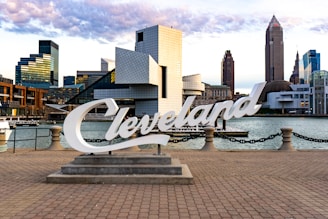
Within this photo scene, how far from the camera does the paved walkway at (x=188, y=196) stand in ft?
21.4

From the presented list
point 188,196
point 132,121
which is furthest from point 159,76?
point 188,196

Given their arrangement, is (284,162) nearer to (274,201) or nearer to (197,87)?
(274,201)

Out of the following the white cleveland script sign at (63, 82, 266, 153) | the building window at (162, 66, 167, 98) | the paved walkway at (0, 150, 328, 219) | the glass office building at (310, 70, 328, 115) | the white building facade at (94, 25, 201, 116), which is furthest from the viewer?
the glass office building at (310, 70, 328, 115)

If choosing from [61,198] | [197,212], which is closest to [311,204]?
[197,212]

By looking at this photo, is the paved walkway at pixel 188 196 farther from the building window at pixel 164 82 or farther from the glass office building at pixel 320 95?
the glass office building at pixel 320 95

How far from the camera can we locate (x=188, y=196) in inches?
308

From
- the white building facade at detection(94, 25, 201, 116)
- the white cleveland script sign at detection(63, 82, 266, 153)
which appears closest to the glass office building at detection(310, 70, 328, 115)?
the white building facade at detection(94, 25, 201, 116)

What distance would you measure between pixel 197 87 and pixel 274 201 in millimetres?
110299

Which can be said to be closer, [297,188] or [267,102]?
[297,188]

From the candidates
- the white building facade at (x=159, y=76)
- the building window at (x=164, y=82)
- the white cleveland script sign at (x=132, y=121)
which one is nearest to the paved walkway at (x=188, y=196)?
the white cleveland script sign at (x=132, y=121)

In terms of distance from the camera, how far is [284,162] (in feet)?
44.2

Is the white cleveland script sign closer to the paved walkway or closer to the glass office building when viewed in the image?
the paved walkway

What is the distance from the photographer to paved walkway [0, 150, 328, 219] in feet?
21.4

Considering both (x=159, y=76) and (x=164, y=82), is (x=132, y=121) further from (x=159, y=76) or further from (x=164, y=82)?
(x=164, y=82)
